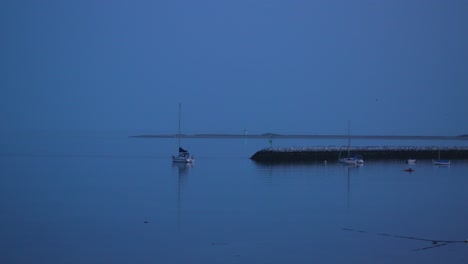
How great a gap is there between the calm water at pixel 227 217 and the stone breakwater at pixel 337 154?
40.6 ft

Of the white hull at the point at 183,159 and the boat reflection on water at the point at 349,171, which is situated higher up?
the white hull at the point at 183,159

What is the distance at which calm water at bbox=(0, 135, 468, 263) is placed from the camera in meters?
15.0

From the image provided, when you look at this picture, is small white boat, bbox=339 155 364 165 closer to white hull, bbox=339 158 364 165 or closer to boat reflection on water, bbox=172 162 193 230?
white hull, bbox=339 158 364 165

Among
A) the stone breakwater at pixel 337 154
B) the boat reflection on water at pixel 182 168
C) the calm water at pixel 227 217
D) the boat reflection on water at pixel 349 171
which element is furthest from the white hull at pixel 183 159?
the boat reflection on water at pixel 349 171

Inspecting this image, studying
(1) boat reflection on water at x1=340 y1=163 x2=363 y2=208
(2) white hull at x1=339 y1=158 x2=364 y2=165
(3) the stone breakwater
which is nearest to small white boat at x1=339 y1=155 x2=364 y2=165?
(2) white hull at x1=339 y1=158 x2=364 y2=165

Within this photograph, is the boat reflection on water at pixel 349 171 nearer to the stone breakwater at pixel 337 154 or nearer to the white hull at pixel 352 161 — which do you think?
the white hull at pixel 352 161

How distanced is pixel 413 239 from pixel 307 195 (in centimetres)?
997

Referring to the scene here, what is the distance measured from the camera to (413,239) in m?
16.8

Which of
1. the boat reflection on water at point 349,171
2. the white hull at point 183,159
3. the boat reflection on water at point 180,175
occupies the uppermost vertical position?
the white hull at point 183,159

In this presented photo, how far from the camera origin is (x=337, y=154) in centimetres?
5328

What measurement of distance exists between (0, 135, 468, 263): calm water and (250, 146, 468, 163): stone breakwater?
12.4 m

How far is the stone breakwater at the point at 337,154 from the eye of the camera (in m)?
49.6

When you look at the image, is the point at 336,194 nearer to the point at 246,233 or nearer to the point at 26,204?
the point at 246,233

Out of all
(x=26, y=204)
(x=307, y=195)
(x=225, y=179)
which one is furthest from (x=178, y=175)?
(x=26, y=204)
